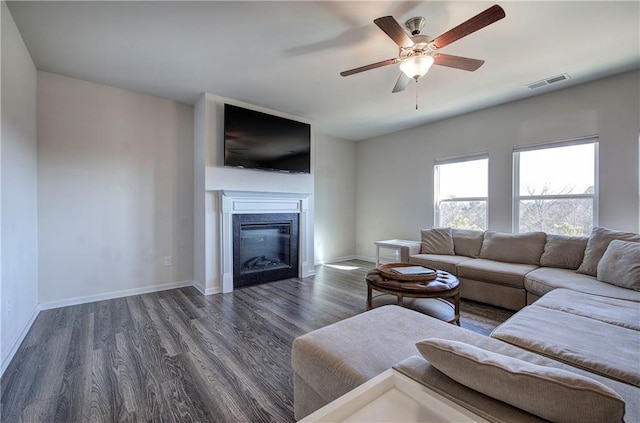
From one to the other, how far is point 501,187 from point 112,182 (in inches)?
202

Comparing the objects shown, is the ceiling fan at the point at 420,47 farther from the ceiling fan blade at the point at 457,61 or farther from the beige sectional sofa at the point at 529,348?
the beige sectional sofa at the point at 529,348

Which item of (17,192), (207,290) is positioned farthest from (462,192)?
(17,192)

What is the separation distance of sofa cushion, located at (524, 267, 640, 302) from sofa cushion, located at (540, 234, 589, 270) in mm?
92

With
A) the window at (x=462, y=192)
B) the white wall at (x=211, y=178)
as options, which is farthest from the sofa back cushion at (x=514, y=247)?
the white wall at (x=211, y=178)

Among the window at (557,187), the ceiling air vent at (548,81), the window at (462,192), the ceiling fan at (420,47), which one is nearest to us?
the ceiling fan at (420,47)

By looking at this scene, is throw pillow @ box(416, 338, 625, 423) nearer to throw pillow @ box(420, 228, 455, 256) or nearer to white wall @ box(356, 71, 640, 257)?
throw pillow @ box(420, 228, 455, 256)

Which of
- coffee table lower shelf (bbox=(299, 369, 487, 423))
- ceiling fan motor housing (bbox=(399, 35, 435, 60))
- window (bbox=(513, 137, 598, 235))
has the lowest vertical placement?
coffee table lower shelf (bbox=(299, 369, 487, 423))

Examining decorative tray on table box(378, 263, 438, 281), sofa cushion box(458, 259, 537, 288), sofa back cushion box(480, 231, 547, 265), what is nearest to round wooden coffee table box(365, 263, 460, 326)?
decorative tray on table box(378, 263, 438, 281)

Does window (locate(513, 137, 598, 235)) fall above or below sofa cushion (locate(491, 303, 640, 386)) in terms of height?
above

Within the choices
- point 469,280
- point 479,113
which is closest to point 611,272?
point 469,280

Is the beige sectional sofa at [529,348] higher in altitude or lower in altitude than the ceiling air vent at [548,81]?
lower

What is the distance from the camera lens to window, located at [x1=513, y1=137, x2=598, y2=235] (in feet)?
10.8

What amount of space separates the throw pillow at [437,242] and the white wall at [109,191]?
3.41 m

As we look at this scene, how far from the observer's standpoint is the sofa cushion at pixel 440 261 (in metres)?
3.49
